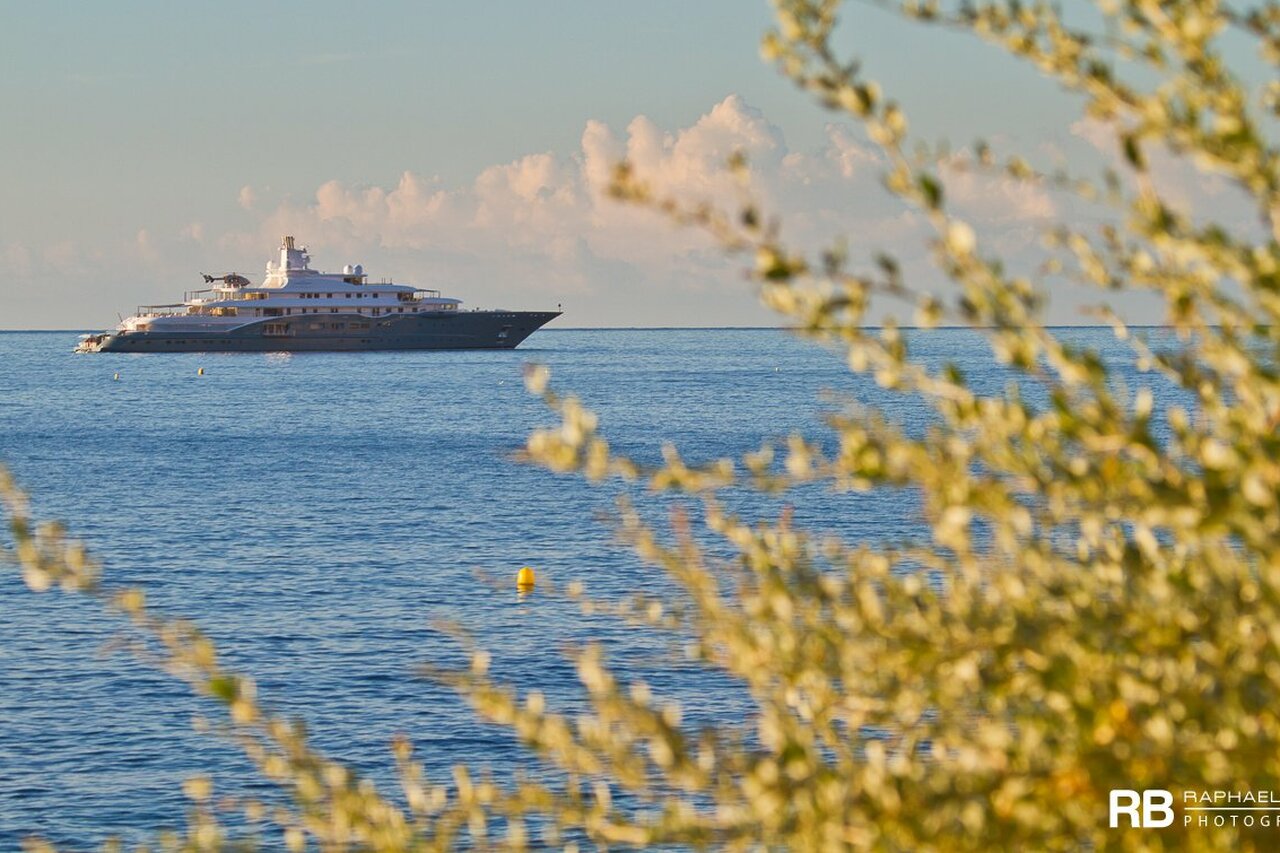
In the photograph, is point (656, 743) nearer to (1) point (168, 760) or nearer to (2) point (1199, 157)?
(2) point (1199, 157)

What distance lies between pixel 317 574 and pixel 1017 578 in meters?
34.5

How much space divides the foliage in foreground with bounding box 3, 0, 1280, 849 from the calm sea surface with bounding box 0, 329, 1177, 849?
1.79ft

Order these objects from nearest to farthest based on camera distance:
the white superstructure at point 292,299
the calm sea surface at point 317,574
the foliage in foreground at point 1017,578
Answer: the foliage in foreground at point 1017,578
the calm sea surface at point 317,574
the white superstructure at point 292,299

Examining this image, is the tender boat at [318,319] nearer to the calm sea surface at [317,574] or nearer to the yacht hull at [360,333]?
the yacht hull at [360,333]

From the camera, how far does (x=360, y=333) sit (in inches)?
6442

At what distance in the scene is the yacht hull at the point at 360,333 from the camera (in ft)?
529

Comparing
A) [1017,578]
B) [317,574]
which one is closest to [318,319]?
[317,574]

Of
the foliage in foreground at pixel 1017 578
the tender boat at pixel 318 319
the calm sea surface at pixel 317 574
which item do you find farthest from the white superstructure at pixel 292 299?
the foliage in foreground at pixel 1017 578

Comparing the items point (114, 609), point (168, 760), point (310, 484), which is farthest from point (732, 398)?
point (114, 609)

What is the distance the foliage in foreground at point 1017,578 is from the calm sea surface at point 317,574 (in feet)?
1.79

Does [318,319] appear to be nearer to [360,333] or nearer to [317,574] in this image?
[360,333]

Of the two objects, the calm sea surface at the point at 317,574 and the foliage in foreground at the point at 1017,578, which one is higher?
the foliage in foreground at the point at 1017,578

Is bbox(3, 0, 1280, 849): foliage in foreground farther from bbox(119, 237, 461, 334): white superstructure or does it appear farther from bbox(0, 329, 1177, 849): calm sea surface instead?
bbox(119, 237, 461, 334): white superstructure

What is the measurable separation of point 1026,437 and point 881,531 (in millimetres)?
38268
